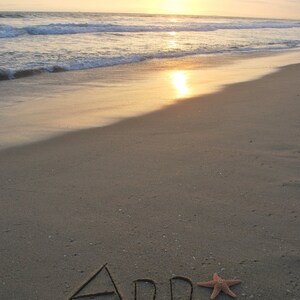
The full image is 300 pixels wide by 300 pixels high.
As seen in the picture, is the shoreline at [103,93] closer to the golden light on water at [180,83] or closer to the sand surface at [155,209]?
the golden light on water at [180,83]

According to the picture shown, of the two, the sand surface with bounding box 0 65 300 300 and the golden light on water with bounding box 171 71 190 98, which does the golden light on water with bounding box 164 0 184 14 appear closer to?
the golden light on water with bounding box 171 71 190 98

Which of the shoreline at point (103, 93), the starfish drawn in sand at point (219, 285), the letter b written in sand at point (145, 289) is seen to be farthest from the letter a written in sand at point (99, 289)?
the shoreline at point (103, 93)

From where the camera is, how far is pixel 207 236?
9.03ft

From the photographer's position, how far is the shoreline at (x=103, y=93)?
219 inches

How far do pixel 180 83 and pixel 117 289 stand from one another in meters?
7.24

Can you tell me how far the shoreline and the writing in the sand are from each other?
2720 mm

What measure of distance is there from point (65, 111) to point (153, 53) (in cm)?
890

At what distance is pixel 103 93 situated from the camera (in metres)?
7.84

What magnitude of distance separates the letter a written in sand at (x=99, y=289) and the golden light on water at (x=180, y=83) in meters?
5.48

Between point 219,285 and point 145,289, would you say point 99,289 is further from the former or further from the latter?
point 219,285

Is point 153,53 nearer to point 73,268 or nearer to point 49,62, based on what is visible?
point 49,62

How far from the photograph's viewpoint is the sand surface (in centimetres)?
240

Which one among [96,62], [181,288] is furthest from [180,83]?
[181,288]

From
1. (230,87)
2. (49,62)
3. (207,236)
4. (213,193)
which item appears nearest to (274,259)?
(207,236)
